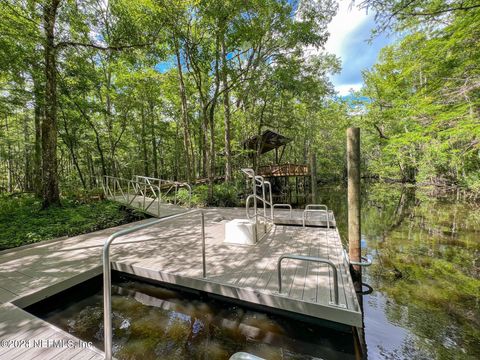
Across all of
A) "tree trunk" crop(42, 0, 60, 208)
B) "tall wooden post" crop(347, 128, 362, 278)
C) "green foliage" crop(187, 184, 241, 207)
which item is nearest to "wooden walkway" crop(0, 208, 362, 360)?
"tall wooden post" crop(347, 128, 362, 278)

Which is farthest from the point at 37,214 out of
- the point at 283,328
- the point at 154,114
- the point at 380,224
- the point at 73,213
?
the point at 154,114

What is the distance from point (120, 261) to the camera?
3914 mm

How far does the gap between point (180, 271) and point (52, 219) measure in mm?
5332

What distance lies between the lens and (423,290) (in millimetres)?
4156

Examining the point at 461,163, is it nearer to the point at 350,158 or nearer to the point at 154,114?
the point at 350,158

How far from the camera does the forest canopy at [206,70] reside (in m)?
6.83

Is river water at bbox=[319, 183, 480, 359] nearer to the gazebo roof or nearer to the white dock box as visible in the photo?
the white dock box

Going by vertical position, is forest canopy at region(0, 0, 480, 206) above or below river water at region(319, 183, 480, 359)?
above

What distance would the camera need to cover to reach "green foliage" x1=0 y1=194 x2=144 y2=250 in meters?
5.10

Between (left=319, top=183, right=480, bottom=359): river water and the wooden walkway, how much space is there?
1.05 meters

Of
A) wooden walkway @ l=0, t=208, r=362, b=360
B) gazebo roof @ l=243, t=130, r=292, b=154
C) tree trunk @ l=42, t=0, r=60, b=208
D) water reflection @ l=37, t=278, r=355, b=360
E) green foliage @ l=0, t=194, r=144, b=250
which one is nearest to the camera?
wooden walkway @ l=0, t=208, r=362, b=360

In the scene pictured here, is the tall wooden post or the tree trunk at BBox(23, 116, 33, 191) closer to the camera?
the tall wooden post

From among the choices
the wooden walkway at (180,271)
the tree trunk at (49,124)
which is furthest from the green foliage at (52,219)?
the tree trunk at (49,124)

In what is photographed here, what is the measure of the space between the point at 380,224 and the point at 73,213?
11.7 m
